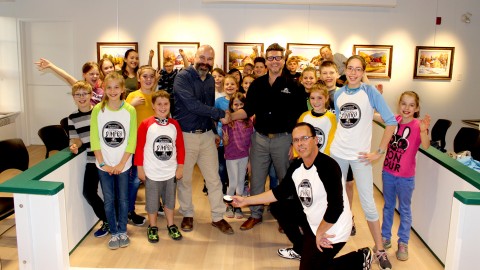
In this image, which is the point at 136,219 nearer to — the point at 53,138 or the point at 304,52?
the point at 53,138

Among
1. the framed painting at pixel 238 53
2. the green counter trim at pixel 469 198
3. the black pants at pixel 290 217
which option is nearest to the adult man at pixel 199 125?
the black pants at pixel 290 217

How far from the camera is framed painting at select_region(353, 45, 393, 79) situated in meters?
8.21

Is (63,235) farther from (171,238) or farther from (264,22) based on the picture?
(264,22)

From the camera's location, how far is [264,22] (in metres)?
8.15

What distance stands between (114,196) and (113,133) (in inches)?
24.8

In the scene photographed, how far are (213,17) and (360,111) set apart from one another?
5008mm

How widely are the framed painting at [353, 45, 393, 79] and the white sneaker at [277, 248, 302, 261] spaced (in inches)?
197

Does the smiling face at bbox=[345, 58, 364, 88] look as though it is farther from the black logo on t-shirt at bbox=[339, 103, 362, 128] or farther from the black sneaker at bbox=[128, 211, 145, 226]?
the black sneaker at bbox=[128, 211, 145, 226]

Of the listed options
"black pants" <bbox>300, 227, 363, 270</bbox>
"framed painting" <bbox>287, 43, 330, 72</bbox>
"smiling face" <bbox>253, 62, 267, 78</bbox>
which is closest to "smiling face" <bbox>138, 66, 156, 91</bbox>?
"smiling face" <bbox>253, 62, 267, 78</bbox>

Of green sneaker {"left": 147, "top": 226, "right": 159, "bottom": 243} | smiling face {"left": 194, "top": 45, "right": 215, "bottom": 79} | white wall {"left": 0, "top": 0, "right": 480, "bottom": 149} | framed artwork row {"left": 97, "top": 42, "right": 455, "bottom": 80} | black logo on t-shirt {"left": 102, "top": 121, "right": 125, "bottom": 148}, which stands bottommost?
green sneaker {"left": 147, "top": 226, "right": 159, "bottom": 243}

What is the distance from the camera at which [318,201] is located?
3.29 m

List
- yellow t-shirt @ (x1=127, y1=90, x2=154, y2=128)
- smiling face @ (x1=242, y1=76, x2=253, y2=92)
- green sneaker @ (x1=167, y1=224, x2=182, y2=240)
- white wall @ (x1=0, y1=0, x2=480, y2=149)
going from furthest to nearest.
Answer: white wall @ (x1=0, y1=0, x2=480, y2=149)
smiling face @ (x1=242, y1=76, x2=253, y2=92)
yellow t-shirt @ (x1=127, y1=90, x2=154, y2=128)
green sneaker @ (x1=167, y1=224, x2=182, y2=240)

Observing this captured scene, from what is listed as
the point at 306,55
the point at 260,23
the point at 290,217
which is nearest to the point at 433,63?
the point at 306,55

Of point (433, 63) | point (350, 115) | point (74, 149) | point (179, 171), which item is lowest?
point (179, 171)
